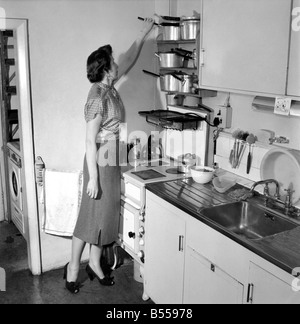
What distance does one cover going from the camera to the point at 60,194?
326 centimetres

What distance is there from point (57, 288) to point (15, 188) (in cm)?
112

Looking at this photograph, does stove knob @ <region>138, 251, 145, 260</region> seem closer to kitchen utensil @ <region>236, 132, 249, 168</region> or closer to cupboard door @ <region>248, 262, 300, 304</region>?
kitchen utensil @ <region>236, 132, 249, 168</region>

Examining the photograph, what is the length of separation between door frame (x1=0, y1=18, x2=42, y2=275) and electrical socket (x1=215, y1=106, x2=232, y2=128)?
1328 millimetres

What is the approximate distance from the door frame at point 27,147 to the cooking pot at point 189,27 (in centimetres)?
106

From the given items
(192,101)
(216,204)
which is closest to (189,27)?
(192,101)

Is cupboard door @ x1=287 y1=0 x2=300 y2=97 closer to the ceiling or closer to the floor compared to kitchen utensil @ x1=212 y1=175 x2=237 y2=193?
closer to the ceiling

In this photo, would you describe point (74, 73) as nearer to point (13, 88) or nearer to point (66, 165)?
point (66, 165)

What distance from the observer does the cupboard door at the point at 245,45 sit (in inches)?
84.3

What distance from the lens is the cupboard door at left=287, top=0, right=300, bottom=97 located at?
6.71 feet

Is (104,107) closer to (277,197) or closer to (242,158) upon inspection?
(242,158)

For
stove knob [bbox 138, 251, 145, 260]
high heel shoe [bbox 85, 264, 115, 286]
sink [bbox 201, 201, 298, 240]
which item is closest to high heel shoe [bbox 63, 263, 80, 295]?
high heel shoe [bbox 85, 264, 115, 286]

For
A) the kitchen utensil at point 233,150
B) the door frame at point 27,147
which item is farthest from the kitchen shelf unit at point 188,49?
the door frame at point 27,147

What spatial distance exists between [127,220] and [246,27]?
59.0 inches

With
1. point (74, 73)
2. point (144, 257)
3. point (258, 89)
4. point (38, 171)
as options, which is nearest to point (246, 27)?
point (258, 89)
